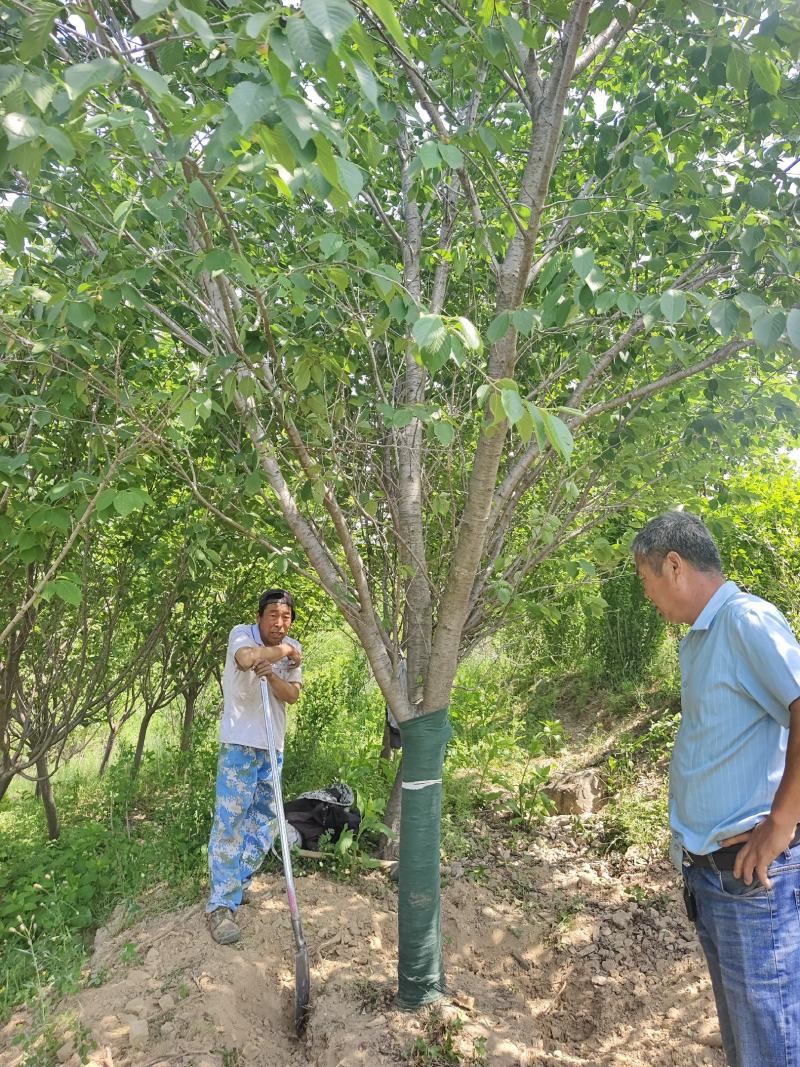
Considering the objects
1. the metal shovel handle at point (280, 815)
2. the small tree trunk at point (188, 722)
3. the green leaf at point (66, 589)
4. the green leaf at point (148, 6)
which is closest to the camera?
the green leaf at point (148, 6)

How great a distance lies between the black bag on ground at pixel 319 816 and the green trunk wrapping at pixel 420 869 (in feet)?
4.15

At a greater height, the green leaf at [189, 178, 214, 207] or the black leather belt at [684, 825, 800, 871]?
the green leaf at [189, 178, 214, 207]

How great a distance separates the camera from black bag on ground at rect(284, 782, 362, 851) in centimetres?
411

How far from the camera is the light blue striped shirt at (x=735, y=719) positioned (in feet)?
5.88

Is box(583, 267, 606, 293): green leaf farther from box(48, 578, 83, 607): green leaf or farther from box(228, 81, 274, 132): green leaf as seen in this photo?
box(48, 578, 83, 607): green leaf

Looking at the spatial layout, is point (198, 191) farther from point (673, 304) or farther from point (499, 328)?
point (673, 304)

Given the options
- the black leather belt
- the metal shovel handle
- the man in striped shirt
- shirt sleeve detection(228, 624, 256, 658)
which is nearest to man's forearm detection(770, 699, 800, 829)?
the man in striped shirt

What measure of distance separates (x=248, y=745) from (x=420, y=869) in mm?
1260

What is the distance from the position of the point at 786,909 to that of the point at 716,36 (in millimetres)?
2279

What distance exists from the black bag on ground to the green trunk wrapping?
1.27 meters

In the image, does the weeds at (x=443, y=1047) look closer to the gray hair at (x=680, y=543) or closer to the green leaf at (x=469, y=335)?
the gray hair at (x=680, y=543)

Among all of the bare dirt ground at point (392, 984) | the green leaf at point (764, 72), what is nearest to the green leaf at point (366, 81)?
the green leaf at point (764, 72)

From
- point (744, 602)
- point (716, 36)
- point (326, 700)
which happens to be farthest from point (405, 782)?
point (326, 700)

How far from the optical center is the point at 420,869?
2.79m
